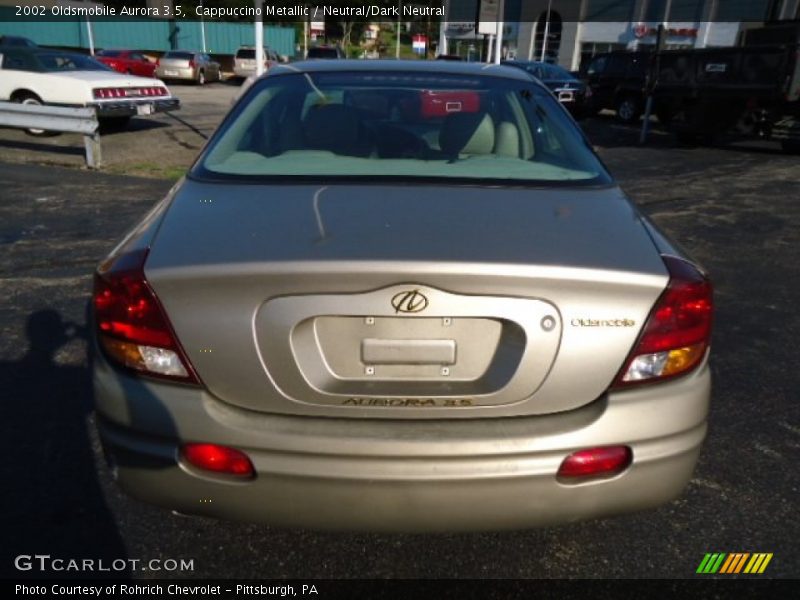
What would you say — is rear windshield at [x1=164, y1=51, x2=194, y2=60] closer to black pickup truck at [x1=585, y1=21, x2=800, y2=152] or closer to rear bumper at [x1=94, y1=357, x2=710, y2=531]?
black pickup truck at [x1=585, y1=21, x2=800, y2=152]

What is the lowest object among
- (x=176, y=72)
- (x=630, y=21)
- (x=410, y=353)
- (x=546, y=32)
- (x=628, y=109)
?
(x=176, y=72)

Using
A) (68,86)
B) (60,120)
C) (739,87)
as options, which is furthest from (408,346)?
(739,87)

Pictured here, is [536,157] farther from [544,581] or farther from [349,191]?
[544,581]

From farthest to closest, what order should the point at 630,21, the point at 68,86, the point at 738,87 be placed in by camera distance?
the point at 630,21 < the point at 738,87 < the point at 68,86

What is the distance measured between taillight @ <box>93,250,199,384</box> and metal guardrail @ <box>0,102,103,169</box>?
8667mm

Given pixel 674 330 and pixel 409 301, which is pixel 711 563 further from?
pixel 409 301

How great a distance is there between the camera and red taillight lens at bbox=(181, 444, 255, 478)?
1731 millimetres

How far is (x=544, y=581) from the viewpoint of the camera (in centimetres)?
217

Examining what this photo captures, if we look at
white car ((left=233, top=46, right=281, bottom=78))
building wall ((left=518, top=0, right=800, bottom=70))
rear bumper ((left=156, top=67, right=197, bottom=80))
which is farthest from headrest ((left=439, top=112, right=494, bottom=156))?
building wall ((left=518, top=0, right=800, bottom=70))

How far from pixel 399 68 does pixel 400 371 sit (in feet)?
6.60

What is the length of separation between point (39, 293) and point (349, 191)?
334 cm

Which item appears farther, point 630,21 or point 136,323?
point 630,21

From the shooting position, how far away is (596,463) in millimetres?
1767

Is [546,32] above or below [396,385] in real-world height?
above
